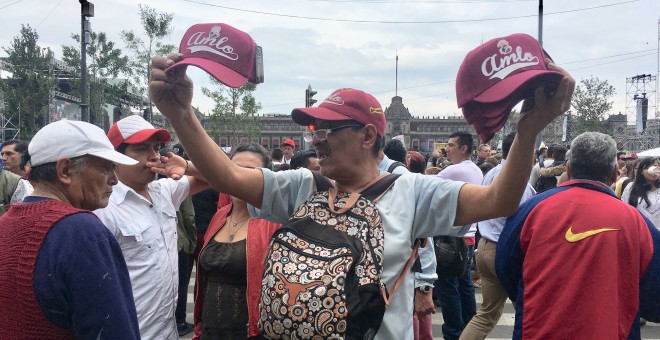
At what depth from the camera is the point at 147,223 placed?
112 inches

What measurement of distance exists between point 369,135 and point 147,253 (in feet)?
4.48

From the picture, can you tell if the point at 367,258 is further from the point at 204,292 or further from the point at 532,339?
the point at 204,292

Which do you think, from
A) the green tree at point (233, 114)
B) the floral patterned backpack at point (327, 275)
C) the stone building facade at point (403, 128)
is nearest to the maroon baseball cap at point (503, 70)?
the floral patterned backpack at point (327, 275)

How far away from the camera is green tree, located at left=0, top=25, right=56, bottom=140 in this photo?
39.4 m

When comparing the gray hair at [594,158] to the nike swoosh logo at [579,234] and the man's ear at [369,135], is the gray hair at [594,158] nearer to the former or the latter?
the nike swoosh logo at [579,234]

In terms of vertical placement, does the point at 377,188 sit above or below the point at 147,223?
above

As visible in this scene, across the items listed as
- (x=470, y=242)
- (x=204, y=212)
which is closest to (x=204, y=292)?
(x=204, y=212)

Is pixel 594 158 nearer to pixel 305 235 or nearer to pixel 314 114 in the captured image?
pixel 314 114

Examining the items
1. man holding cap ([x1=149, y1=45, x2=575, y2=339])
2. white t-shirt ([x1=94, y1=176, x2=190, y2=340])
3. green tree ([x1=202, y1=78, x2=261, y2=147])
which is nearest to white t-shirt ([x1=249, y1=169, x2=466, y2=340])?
man holding cap ([x1=149, y1=45, x2=575, y2=339])

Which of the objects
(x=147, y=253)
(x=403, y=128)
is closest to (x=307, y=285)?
(x=147, y=253)

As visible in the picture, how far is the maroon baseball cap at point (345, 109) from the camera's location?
217 centimetres

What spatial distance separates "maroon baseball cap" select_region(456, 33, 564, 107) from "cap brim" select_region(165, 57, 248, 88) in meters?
0.78

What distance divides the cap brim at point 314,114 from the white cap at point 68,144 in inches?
28.5

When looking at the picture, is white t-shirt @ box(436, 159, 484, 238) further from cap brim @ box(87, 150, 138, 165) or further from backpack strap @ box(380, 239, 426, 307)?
cap brim @ box(87, 150, 138, 165)
